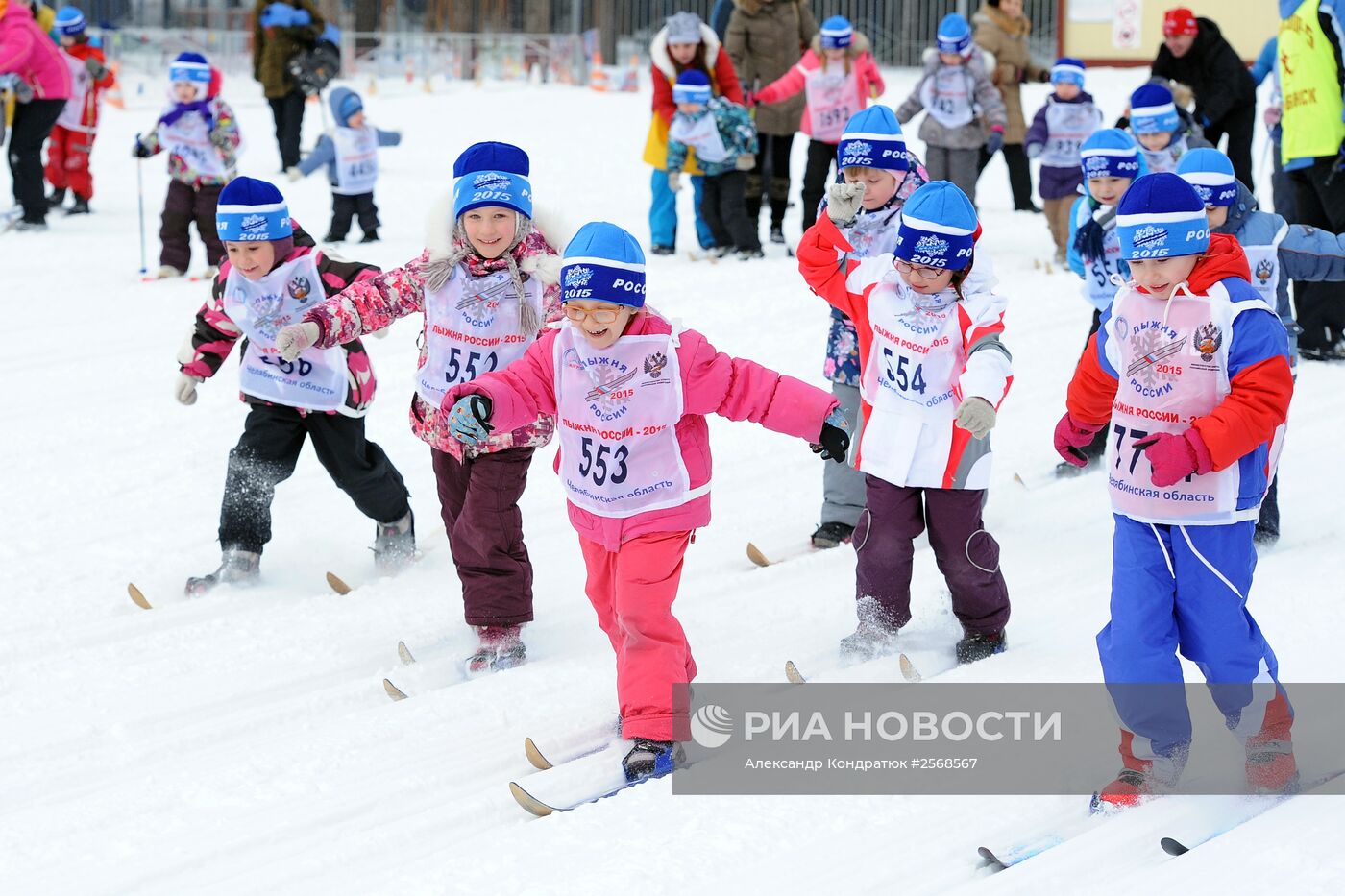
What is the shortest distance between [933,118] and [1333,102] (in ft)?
12.5

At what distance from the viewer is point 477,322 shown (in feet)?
16.6

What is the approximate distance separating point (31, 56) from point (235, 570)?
838 centimetres

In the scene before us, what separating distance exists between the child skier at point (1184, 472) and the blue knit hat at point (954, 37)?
790 centimetres

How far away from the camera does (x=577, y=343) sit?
4297 mm

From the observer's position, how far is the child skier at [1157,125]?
7.89 meters

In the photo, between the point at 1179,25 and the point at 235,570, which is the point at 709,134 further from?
the point at 235,570

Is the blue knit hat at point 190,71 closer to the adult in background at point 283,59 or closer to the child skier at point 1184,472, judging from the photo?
the adult in background at point 283,59

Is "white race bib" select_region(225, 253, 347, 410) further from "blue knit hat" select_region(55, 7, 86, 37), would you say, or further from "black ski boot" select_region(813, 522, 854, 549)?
"blue knit hat" select_region(55, 7, 86, 37)

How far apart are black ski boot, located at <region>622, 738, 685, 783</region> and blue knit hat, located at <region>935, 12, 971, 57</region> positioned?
8.29 metres

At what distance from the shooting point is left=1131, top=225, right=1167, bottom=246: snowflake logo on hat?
12.4 feet

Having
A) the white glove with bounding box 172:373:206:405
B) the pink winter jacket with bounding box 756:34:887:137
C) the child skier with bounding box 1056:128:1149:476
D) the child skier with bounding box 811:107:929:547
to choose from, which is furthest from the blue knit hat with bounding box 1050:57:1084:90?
the white glove with bounding box 172:373:206:405

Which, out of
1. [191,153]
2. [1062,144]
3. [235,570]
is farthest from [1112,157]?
[191,153]

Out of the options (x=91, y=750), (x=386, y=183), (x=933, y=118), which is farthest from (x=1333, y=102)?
(x=386, y=183)

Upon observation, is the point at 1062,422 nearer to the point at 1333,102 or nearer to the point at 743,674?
→ the point at 743,674
